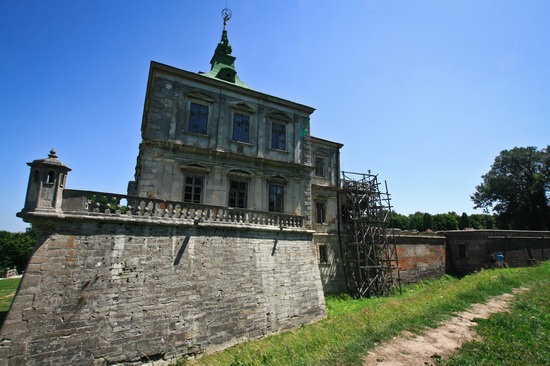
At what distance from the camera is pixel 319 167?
2236 centimetres

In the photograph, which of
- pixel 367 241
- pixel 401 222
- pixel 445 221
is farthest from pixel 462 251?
pixel 445 221

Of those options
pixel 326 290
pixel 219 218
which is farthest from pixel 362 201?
pixel 219 218

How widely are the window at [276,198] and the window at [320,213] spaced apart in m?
5.12

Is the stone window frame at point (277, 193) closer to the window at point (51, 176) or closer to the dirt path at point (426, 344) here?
the dirt path at point (426, 344)

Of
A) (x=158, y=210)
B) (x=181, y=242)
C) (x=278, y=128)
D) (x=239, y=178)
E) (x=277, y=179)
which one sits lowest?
→ (x=181, y=242)

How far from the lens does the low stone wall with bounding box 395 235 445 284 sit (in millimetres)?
23000

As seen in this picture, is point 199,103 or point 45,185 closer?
point 45,185

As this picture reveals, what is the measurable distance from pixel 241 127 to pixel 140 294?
1064 centimetres

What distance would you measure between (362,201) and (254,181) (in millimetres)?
10693

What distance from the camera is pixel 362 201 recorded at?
22656mm

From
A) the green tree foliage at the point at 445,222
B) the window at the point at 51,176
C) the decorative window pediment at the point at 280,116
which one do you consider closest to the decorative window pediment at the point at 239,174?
the decorative window pediment at the point at 280,116

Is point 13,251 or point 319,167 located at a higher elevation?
point 319,167

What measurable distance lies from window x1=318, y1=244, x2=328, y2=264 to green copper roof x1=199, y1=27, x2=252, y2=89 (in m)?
12.4

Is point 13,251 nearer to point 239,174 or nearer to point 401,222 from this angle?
point 239,174
